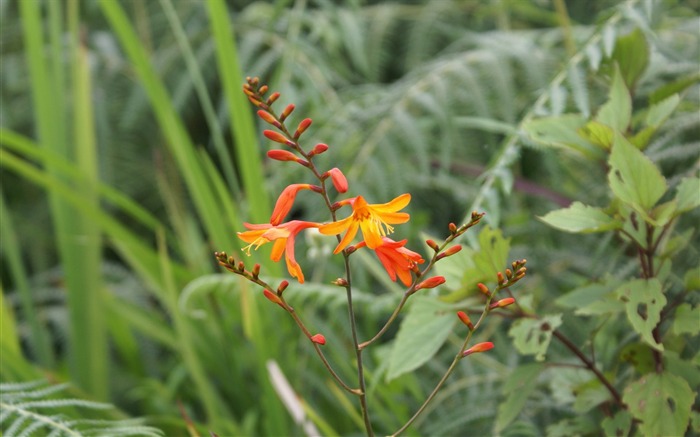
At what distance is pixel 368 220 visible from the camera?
72cm

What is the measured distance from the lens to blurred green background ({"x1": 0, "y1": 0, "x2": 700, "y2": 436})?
1325mm

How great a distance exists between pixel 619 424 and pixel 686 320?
0.45 ft

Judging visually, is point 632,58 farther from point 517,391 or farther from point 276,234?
point 276,234

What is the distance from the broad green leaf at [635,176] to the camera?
0.87 metres

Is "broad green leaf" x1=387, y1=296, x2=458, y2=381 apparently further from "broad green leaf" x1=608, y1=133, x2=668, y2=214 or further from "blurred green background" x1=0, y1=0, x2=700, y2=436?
"broad green leaf" x1=608, y1=133, x2=668, y2=214

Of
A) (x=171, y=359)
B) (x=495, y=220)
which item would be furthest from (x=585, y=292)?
(x=171, y=359)

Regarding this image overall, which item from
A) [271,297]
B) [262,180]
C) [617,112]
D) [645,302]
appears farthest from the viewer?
[262,180]

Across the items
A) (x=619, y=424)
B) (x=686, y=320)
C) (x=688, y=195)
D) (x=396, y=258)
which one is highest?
(x=396, y=258)

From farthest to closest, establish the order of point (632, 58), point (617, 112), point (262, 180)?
point (262, 180) < point (632, 58) < point (617, 112)

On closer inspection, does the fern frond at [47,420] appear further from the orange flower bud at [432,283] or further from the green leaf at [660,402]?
the green leaf at [660,402]

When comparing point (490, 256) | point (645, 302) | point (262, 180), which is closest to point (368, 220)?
point (490, 256)

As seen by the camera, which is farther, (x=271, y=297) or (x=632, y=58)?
(x=632, y=58)

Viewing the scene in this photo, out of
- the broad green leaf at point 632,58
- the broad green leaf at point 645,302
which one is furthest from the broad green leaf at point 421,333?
the broad green leaf at point 632,58

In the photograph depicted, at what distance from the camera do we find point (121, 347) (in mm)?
1769
